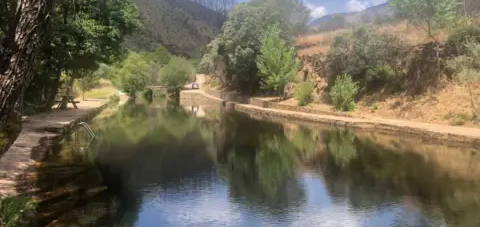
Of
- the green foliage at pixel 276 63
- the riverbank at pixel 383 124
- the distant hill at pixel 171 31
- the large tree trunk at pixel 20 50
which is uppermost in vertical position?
the distant hill at pixel 171 31

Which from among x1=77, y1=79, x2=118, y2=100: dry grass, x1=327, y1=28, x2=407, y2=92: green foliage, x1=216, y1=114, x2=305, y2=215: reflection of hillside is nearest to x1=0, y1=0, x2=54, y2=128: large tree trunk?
x1=216, y1=114, x2=305, y2=215: reflection of hillside

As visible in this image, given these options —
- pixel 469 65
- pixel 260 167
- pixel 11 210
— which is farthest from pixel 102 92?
pixel 11 210

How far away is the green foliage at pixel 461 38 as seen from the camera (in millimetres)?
39750

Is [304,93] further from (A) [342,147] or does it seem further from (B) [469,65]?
(A) [342,147]

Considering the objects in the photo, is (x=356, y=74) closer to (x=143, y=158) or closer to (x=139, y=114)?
(x=139, y=114)

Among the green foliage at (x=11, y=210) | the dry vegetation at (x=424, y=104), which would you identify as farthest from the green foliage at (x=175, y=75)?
the green foliage at (x=11, y=210)

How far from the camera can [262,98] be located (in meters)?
62.6

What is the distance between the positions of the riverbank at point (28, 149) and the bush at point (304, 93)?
23374 millimetres

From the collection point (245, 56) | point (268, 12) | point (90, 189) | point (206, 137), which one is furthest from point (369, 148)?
point (268, 12)

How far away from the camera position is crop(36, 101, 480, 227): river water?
631 inches

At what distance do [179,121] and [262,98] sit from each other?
17.7 meters

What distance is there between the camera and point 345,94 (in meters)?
44.9

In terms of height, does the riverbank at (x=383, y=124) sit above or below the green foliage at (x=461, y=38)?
below

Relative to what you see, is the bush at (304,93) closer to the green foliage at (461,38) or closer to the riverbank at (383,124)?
the riverbank at (383,124)
